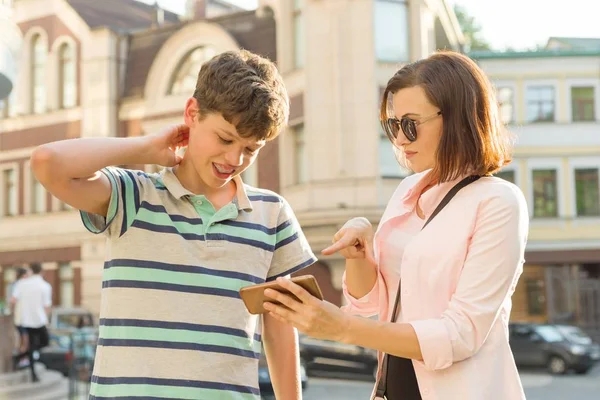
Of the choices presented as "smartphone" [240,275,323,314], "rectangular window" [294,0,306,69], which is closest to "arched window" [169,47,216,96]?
"rectangular window" [294,0,306,69]

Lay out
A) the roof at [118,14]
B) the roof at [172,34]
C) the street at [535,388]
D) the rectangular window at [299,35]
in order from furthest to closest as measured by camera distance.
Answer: the roof at [118,14] → the roof at [172,34] → the rectangular window at [299,35] → the street at [535,388]

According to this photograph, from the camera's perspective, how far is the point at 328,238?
17531 millimetres

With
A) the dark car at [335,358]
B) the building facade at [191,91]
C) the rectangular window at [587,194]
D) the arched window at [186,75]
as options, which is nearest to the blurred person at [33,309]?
the dark car at [335,358]

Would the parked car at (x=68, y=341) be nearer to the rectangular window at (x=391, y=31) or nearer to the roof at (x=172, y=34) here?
the roof at (x=172, y=34)

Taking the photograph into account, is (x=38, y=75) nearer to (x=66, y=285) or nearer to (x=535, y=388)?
(x=66, y=285)

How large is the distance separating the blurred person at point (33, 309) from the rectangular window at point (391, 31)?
30.5 ft

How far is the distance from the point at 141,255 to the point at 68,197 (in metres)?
0.24

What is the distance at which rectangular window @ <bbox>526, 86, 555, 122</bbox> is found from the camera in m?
24.9

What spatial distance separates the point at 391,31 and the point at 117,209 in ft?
54.2

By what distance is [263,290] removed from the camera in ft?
6.33

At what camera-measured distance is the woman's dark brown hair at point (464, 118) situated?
7.10ft

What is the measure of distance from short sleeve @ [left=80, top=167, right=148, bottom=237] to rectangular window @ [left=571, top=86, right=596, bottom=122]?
24.1 meters

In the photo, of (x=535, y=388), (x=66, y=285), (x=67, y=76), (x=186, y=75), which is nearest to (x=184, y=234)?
(x=535, y=388)

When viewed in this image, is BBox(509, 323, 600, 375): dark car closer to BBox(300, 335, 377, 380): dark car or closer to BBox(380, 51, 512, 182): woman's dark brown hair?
BBox(300, 335, 377, 380): dark car
